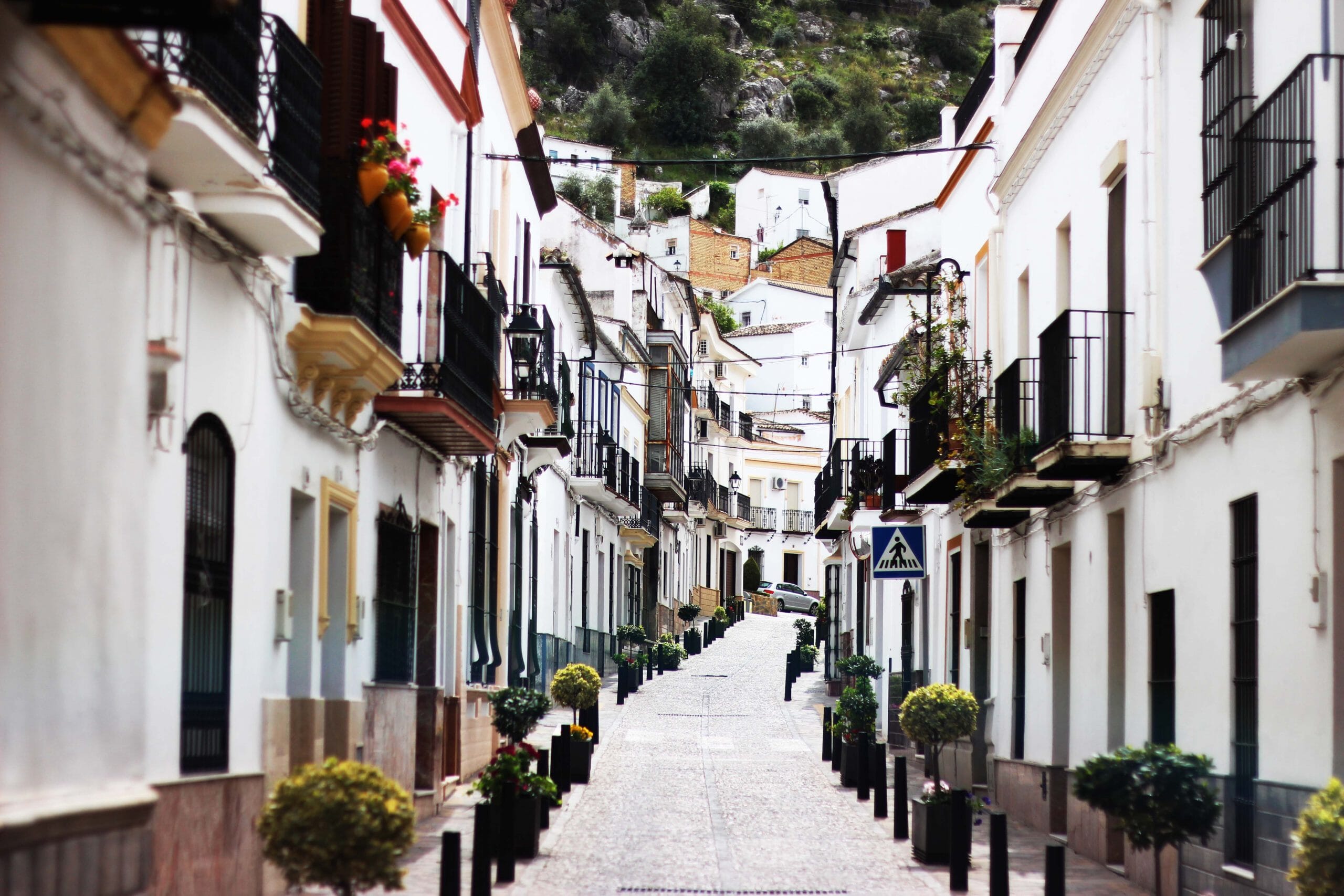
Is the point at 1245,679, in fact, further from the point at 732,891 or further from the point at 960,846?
the point at 732,891

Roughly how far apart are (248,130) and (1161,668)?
7815 millimetres

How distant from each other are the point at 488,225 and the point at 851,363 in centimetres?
1763

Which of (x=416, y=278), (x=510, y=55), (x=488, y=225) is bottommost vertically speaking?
(x=416, y=278)

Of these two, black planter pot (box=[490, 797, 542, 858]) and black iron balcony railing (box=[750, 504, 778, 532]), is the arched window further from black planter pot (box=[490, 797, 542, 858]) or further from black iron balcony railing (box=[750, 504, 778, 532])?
black iron balcony railing (box=[750, 504, 778, 532])

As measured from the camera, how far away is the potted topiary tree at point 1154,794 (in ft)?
32.5

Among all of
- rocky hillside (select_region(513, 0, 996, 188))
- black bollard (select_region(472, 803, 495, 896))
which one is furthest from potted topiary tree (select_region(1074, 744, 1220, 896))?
rocky hillside (select_region(513, 0, 996, 188))

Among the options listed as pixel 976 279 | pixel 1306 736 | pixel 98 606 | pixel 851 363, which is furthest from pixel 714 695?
pixel 98 606

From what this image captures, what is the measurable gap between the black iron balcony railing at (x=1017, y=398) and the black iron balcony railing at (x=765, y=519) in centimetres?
5852

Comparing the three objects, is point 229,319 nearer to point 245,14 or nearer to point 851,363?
point 245,14

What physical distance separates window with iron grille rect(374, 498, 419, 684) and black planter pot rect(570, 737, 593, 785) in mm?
3323

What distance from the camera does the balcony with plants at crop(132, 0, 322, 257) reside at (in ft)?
26.8

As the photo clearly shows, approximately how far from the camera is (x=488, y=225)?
65.8ft

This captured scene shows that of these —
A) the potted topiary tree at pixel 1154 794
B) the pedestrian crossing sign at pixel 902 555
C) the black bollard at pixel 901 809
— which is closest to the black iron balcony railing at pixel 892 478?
the pedestrian crossing sign at pixel 902 555

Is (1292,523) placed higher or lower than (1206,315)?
lower
